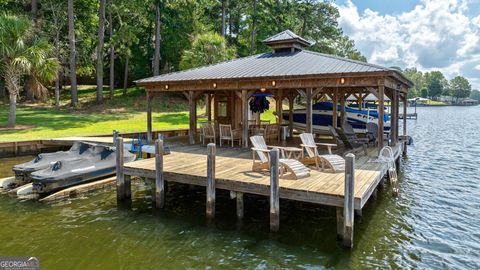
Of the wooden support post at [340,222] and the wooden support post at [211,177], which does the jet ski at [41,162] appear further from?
the wooden support post at [340,222]

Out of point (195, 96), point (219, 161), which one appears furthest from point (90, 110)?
point (219, 161)

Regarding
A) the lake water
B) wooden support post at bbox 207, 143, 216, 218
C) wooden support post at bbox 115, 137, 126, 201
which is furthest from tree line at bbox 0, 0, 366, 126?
wooden support post at bbox 207, 143, 216, 218

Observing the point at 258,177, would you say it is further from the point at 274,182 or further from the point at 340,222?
the point at 340,222

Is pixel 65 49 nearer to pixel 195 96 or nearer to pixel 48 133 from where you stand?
pixel 48 133

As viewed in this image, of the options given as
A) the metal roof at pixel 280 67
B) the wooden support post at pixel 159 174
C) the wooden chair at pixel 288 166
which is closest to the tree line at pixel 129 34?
the metal roof at pixel 280 67

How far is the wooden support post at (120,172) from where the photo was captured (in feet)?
31.5

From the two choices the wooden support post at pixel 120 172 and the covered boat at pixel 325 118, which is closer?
the wooden support post at pixel 120 172

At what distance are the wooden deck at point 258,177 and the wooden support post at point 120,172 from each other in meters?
0.19

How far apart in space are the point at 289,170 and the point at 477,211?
5.50 metres

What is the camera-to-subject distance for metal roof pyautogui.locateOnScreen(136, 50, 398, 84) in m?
11.2

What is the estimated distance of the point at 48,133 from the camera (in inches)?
725

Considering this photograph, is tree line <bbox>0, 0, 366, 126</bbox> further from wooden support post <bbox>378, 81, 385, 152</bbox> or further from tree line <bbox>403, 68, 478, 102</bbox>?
tree line <bbox>403, 68, 478, 102</bbox>

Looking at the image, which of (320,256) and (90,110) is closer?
(320,256)

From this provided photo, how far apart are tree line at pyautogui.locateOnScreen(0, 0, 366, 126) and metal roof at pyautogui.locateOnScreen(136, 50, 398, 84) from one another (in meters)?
9.87
